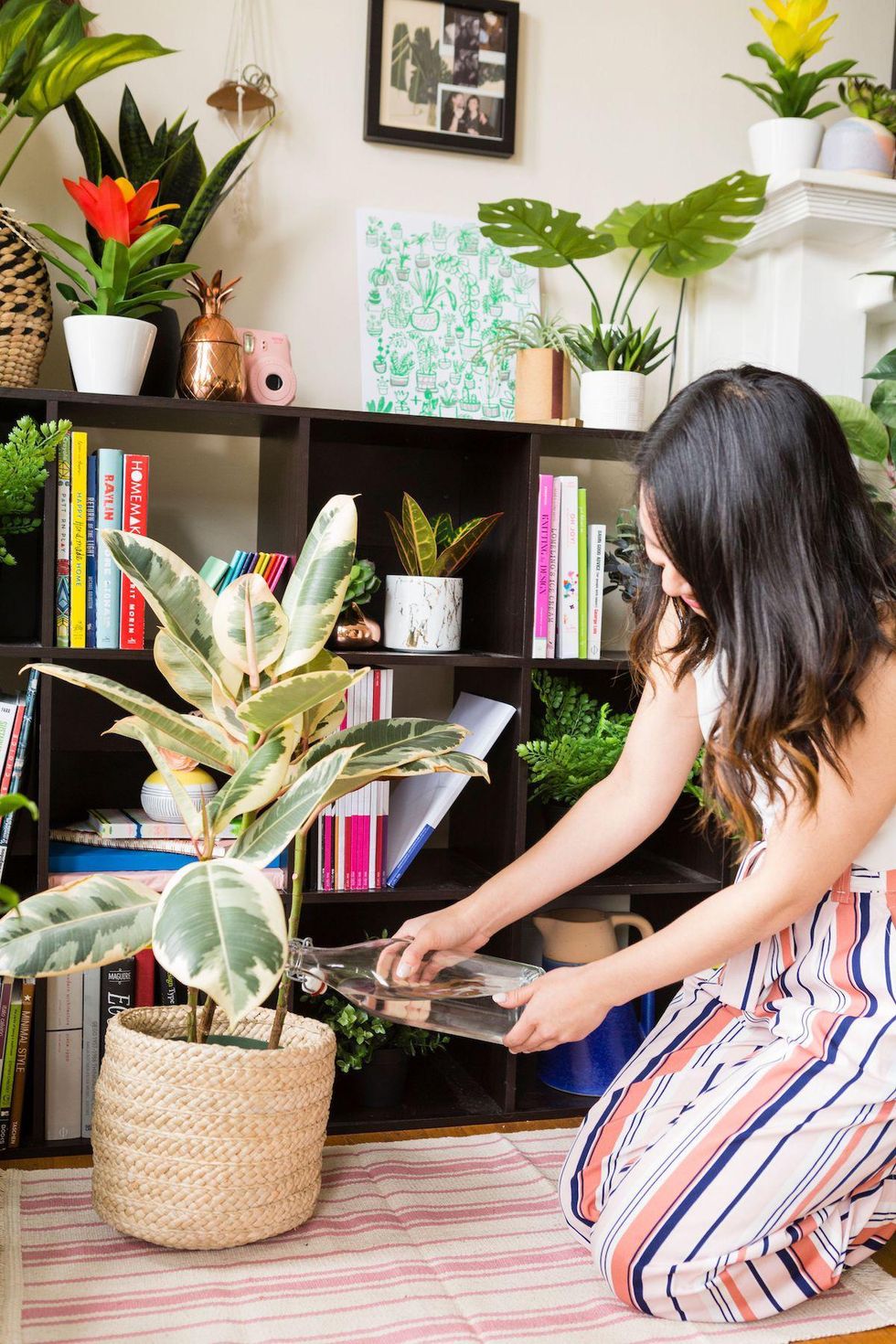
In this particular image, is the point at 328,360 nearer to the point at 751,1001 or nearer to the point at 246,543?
the point at 246,543

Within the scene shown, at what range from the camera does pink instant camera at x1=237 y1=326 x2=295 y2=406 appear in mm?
1930

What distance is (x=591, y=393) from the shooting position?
6.77 ft

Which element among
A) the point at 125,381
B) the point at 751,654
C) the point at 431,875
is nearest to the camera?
the point at 751,654

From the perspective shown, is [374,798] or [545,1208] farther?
[374,798]

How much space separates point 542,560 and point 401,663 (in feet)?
0.93

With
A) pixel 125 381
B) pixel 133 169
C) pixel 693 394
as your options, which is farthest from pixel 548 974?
pixel 133 169

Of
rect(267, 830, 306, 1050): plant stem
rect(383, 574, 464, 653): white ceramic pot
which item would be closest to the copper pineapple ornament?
rect(383, 574, 464, 653): white ceramic pot

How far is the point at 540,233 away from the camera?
2.01 metres

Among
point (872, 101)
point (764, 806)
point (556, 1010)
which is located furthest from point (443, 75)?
point (556, 1010)

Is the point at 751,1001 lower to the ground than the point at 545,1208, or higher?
higher

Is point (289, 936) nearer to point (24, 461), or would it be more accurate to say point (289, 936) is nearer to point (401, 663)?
point (401, 663)

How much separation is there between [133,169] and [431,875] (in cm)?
119

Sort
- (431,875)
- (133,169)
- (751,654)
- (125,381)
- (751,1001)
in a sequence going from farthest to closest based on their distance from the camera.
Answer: (431,875) < (133,169) < (125,381) < (751,1001) < (751,654)

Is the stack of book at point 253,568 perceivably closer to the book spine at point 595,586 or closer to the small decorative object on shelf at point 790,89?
the book spine at point 595,586
